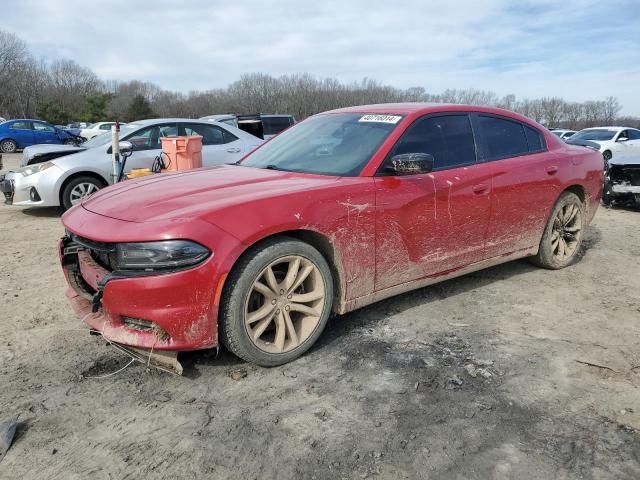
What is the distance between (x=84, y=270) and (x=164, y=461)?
1427 mm

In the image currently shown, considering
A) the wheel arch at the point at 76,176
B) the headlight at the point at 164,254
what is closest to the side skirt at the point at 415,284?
the headlight at the point at 164,254

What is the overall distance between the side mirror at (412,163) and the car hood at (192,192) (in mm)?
412

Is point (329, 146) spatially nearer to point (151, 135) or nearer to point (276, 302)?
point (276, 302)

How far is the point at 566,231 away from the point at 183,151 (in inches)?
190

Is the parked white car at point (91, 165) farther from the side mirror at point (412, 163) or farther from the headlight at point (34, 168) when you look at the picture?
the side mirror at point (412, 163)

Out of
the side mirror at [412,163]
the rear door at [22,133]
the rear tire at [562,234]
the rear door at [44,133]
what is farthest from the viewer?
the rear door at [44,133]

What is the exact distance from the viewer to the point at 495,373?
Result: 114 inches

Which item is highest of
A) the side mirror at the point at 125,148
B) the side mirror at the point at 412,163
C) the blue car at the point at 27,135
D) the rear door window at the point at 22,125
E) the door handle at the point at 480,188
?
the rear door window at the point at 22,125

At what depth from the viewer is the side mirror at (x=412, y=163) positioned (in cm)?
318

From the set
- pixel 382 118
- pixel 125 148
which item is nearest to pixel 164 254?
pixel 382 118

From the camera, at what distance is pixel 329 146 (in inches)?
146

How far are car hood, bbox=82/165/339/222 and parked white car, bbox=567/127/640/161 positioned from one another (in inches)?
613

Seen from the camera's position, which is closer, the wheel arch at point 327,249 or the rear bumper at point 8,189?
the wheel arch at point 327,249

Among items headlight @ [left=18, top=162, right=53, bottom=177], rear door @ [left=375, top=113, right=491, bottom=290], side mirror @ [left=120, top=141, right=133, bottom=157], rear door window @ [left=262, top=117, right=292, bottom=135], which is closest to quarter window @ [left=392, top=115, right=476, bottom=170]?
rear door @ [left=375, top=113, right=491, bottom=290]
